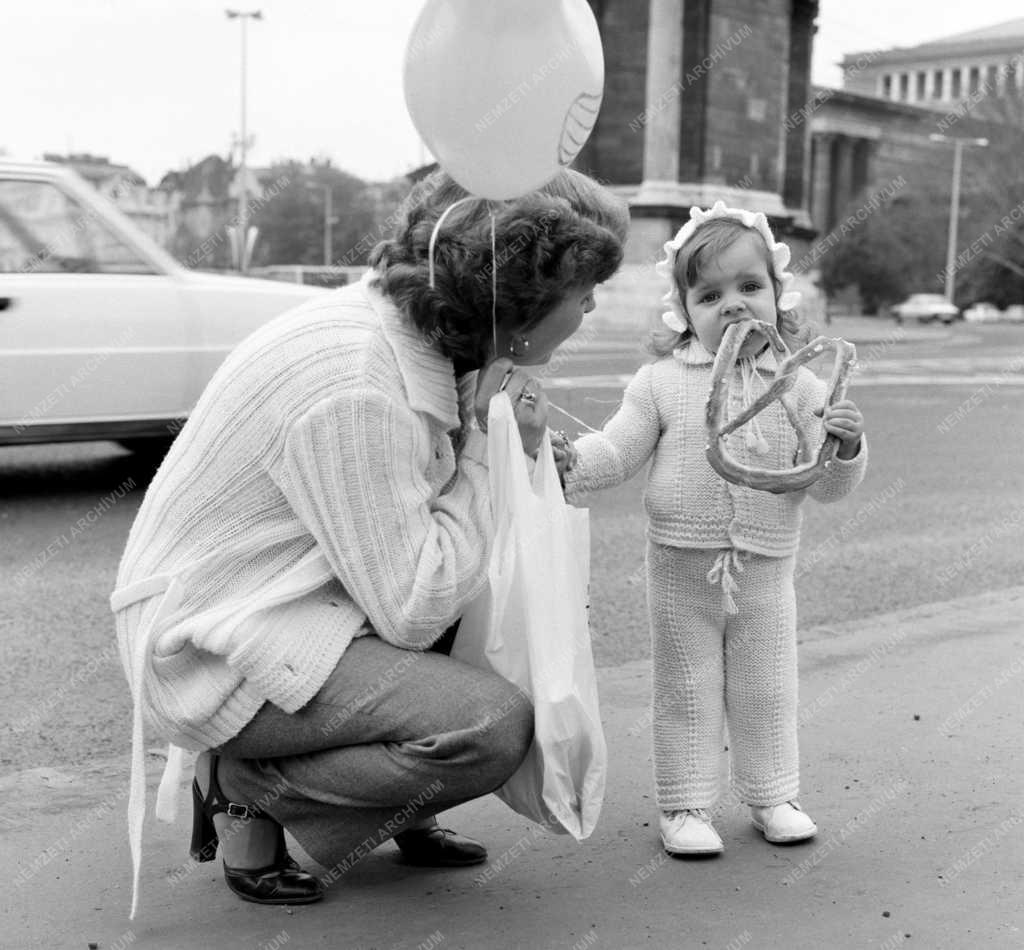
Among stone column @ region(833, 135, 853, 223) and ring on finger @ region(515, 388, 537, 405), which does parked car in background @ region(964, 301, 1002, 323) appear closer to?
stone column @ region(833, 135, 853, 223)

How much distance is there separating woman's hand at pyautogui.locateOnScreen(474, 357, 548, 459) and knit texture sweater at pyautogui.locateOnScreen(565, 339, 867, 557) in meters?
0.33

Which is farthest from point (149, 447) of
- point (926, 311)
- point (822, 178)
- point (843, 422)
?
point (822, 178)

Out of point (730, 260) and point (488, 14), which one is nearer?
point (488, 14)

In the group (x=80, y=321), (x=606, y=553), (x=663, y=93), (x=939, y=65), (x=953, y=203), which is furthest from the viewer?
(x=939, y=65)

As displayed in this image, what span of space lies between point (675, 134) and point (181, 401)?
70.4 ft

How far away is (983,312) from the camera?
6819 cm

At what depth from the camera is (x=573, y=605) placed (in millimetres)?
2934

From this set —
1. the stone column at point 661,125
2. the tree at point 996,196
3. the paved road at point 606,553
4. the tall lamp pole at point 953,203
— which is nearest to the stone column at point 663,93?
the stone column at point 661,125

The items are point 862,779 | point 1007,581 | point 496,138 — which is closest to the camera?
point 496,138

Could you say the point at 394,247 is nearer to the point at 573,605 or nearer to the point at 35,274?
the point at 573,605

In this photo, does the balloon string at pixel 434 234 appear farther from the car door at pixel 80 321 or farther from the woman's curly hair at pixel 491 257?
the car door at pixel 80 321

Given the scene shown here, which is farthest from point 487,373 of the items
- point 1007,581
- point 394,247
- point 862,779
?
point 1007,581

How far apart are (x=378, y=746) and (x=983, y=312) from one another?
69358 mm

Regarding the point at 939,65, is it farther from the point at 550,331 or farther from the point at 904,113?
the point at 550,331
